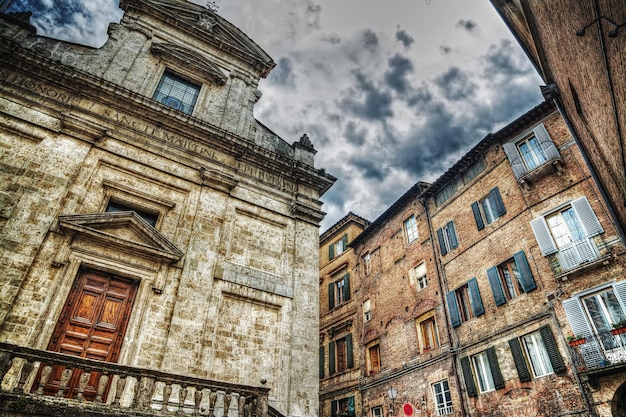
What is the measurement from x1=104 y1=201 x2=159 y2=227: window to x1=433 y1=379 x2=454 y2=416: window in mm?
13633

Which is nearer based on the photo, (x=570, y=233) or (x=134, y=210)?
(x=134, y=210)

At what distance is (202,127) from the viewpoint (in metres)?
12.1

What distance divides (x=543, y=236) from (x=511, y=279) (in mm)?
2160

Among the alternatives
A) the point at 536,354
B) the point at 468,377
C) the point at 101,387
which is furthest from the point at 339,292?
the point at 101,387

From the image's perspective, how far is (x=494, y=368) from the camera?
14.0m

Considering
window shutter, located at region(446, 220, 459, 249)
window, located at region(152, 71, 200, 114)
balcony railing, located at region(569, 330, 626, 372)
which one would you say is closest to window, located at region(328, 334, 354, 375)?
window shutter, located at region(446, 220, 459, 249)

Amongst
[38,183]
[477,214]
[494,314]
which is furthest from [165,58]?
[494,314]

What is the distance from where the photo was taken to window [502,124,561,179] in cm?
1490

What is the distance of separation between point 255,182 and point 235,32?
734 cm

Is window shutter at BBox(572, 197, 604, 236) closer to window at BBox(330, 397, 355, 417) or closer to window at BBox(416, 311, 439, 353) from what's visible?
window at BBox(416, 311, 439, 353)

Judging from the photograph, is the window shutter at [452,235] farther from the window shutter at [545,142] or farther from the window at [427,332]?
the window shutter at [545,142]

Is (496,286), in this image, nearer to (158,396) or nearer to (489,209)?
(489,209)

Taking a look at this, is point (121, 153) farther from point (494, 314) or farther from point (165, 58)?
point (494, 314)

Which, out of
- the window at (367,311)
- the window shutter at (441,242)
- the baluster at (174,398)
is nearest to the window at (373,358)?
the window at (367,311)
